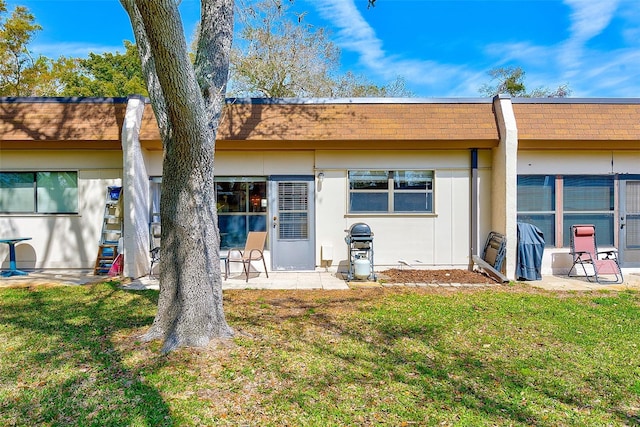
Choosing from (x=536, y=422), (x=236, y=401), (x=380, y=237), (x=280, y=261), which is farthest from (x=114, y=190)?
(x=536, y=422)

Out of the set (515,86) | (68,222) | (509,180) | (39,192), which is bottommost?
(68,222)

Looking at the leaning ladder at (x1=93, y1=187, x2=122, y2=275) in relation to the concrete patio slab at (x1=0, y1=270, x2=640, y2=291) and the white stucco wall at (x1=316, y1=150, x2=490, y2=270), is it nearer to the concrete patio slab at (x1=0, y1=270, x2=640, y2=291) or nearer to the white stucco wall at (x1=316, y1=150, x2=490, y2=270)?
the concrete patio slab at (x1=0, y1=270, x2=640, y2=291)

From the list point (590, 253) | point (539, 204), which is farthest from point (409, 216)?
point (590, 253)

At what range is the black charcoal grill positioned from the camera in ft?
22.7

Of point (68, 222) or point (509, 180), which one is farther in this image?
point (68, 222)

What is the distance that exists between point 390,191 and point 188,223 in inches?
200

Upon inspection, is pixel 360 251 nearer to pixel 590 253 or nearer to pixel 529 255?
pixel 529 255

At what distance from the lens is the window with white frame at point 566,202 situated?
7617mm

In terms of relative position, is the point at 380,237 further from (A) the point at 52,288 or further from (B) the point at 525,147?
(A) the point at 52,288

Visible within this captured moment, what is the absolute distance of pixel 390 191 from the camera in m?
7.81

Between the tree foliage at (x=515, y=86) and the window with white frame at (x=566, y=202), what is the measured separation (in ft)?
56.1

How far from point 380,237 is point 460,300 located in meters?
2.50

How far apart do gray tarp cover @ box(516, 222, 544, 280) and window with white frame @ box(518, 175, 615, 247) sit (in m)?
0.63

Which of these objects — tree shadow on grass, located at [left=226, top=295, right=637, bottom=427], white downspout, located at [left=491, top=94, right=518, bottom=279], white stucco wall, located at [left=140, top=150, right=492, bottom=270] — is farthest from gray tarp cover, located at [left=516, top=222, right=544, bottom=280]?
tree shadow on grass, located at [left=226, top=295, right=637, bottom=427]
